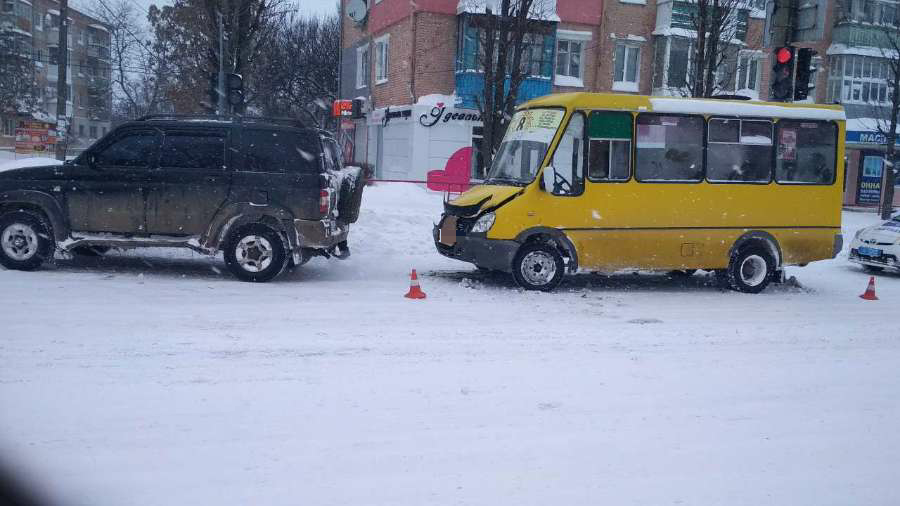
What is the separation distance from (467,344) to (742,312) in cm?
437

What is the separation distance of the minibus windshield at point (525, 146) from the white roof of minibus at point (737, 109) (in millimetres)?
1579

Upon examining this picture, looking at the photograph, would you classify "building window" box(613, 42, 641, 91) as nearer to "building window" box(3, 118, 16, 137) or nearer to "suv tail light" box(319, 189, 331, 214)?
"suv tail light" box(319, 189, 331, 214)

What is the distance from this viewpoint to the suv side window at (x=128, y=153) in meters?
10.3

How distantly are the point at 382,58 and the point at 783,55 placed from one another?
68.3 feet

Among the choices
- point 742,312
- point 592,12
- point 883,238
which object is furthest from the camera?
point 592,12

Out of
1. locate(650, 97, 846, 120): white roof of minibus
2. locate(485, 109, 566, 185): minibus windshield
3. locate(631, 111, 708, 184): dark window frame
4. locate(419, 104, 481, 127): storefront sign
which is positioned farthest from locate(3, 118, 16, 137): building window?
locate(650, 97, 846, 120): white roof of minibus

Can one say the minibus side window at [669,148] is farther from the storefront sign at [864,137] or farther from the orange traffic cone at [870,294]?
the storefront sign at [864,137]

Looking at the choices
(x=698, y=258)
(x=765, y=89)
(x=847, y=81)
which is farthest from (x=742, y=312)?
(x=847, y=81)

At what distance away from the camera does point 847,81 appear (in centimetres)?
3447

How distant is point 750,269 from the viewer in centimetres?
1163

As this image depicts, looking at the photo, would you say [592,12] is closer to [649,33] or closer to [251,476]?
[649,33]

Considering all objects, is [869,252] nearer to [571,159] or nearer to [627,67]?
[571,159]

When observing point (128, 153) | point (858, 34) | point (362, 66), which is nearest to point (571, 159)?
point (128, 153)

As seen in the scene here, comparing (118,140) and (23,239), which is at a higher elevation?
(118,140)
